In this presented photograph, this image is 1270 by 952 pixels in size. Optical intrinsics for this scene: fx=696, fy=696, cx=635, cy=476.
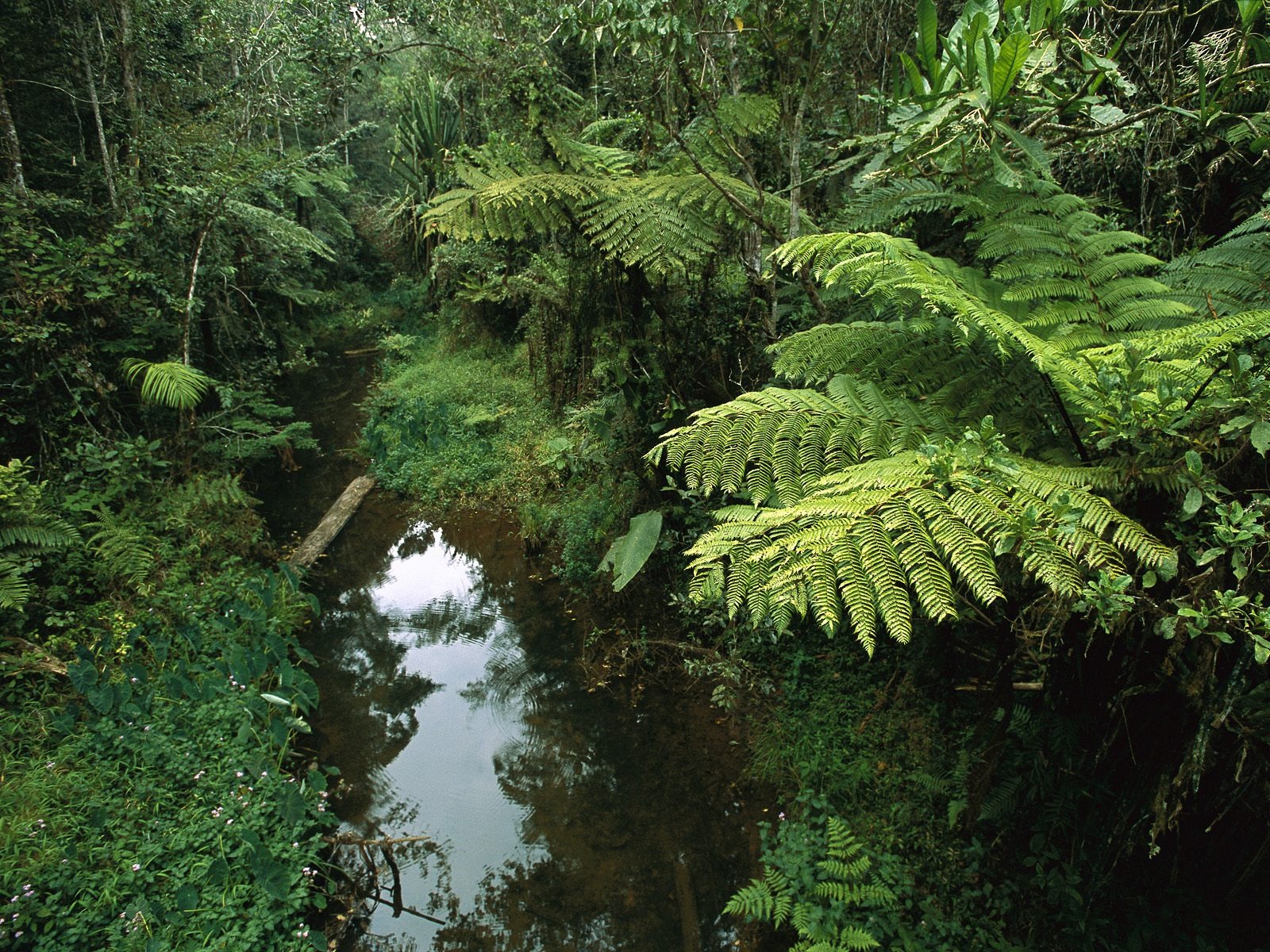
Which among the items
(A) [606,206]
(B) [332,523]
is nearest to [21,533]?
(B) [332,523]

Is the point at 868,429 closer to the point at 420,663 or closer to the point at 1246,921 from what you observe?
the point at 1246,921

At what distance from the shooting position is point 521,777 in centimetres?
383

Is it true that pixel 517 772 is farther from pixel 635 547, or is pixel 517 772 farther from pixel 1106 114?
pixel 1106 114

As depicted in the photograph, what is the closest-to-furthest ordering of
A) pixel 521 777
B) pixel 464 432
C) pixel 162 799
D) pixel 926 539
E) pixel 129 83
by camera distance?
pixel 926 539, pixel 162 799, pixel 521 777, pixel 129 83, pixel 464 432

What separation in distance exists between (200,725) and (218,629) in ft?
2.92

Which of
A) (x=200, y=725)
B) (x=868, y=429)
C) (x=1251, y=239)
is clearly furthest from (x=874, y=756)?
(x=200, y=725)

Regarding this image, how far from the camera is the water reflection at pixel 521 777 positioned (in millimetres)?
3086

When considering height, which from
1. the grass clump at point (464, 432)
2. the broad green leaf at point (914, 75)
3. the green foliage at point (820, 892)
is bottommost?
the green foliage at point (820, 892)

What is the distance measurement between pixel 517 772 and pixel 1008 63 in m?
3.85

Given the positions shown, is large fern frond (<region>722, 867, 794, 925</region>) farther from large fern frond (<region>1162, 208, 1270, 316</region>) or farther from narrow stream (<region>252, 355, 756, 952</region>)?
large fern frond (<region>1162, 208, 1270, 316</region>)

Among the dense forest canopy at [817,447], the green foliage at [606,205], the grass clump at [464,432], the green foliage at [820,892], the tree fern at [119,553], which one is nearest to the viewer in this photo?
the dense forest canopy at [817,447]

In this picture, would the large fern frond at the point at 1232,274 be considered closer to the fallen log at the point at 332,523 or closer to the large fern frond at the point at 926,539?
the large fern frond at the point at 926,539

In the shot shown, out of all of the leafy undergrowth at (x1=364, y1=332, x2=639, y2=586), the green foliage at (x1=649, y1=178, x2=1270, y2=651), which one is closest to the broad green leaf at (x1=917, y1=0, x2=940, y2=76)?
the green foliage at (x1=649, y1=178, x2=1270, y2=651)

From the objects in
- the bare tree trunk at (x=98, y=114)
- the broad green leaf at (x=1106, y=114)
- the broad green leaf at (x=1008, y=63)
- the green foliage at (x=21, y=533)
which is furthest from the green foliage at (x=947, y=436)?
the bare tree trunk at (x=98, y=114)
